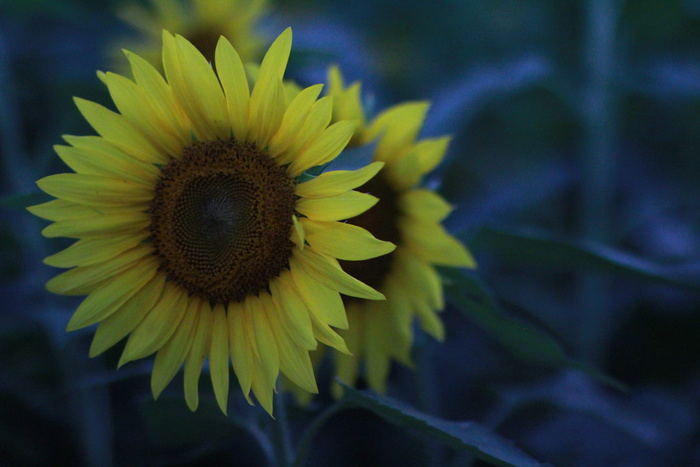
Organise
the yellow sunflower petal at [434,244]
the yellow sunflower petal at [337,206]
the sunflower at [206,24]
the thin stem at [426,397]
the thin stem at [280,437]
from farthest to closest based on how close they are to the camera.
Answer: the sunflower at [206,24] < the thin stem at [426,397] < the yellow sunflower petal at [434,244] < the thin stem at [280,437] < the yellow sunflower petal at [337,206]

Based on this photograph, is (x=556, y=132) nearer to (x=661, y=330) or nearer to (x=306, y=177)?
(x=661, y=330)

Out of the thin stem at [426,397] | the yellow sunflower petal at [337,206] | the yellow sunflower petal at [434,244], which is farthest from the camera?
the thin stem at [426,397]

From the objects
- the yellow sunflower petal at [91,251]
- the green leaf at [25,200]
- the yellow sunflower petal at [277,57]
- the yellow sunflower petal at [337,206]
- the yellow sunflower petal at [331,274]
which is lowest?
the yellow sunflower petal at [331,274]

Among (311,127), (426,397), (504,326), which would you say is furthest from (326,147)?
(426,397)

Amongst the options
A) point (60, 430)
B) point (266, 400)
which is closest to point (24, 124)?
point (60, 430)

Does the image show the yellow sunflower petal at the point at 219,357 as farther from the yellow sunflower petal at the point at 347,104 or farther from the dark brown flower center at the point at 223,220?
the yellow sunflower petal at the point at 347,104

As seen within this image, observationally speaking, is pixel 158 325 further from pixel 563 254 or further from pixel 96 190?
pixel 563 254

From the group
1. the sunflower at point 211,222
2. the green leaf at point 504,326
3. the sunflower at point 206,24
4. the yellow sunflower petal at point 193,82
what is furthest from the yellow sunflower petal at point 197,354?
the sunflower at point 206,24
